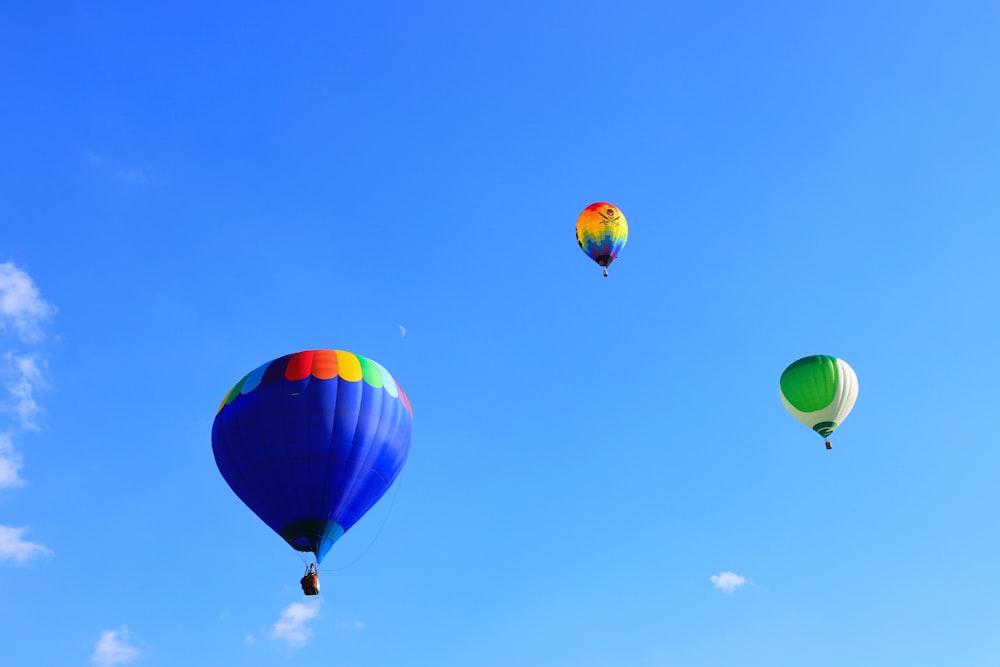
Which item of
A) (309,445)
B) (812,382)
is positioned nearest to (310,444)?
(309,445)

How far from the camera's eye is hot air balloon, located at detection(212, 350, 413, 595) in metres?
34.5

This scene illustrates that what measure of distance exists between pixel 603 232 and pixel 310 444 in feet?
51.9

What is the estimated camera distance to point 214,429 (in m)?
→ 36.7

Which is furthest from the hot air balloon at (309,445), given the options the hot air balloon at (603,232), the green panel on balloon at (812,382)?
the green panel on balloon at (812,382)

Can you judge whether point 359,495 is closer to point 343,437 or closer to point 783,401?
point 343,437

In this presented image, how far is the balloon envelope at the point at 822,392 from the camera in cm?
4134

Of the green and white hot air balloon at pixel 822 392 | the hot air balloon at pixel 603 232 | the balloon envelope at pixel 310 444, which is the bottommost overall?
the balloon envelope at pixel 310 444

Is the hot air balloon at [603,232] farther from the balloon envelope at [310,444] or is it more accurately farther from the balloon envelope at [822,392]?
the balloon envelope at [310,444]

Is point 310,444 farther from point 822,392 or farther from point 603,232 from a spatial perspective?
point 822,392

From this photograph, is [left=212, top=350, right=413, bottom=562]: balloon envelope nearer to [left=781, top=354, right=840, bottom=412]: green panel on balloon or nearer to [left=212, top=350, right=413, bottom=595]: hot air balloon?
[left=212, top=350, right=413, bottom=595]: hot air balloon

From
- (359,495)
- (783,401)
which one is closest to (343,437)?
(359,495)

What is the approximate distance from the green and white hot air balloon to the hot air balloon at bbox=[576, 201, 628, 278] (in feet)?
27.8

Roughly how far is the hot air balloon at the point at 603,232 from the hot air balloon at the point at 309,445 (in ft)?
39.5

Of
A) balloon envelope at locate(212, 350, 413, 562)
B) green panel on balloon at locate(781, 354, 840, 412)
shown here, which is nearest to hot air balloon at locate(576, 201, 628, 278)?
green panel on balloon at locate(781, 354, 840, 412)
